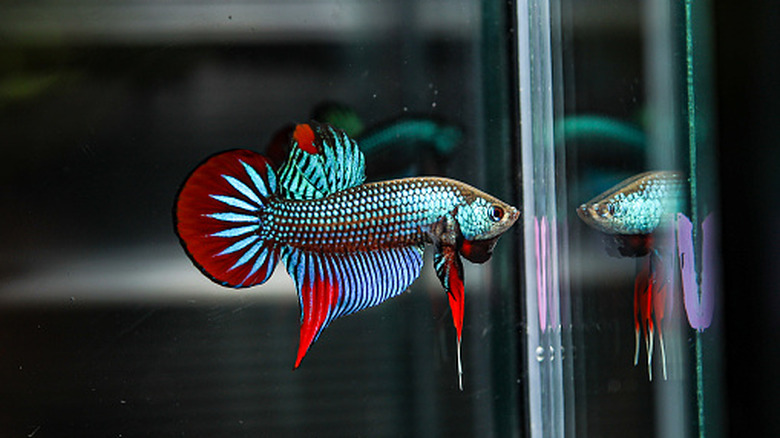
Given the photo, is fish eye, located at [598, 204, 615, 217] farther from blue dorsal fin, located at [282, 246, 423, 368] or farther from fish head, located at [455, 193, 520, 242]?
blue dorsal fin, located at [282, 246, 423, 368]

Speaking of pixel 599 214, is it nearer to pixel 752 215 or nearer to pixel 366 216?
pixel 366 216

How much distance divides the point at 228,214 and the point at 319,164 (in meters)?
0.13

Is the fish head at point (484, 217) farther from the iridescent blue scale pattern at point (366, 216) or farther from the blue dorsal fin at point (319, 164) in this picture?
the blue dorsal fin at point (319, 164)

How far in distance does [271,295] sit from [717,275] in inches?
22.4

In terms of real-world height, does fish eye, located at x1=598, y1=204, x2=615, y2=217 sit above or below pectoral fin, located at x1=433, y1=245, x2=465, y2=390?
above

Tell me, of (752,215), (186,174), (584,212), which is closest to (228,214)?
(186,174)

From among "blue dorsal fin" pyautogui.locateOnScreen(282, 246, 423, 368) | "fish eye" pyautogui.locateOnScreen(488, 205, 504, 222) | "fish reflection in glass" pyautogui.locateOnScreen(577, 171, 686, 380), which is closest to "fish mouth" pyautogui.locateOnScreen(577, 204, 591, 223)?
"fish reflection in glass" pyautogui.locateOnScreen(577, 171, 686, 380)

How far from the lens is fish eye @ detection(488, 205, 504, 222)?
984 mm

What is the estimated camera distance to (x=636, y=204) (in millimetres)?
840

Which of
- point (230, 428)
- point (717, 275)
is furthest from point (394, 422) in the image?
point (717, 275)

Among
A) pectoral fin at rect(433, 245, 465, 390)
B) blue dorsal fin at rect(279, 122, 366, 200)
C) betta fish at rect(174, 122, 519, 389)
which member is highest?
blue dorsal fin at rect(279, 122, 366, 200)

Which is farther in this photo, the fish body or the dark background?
the fish body

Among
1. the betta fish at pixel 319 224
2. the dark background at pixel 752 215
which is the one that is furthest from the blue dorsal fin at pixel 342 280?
the dark background at pixel 752 215

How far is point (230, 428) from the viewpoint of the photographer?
36.3 inches
